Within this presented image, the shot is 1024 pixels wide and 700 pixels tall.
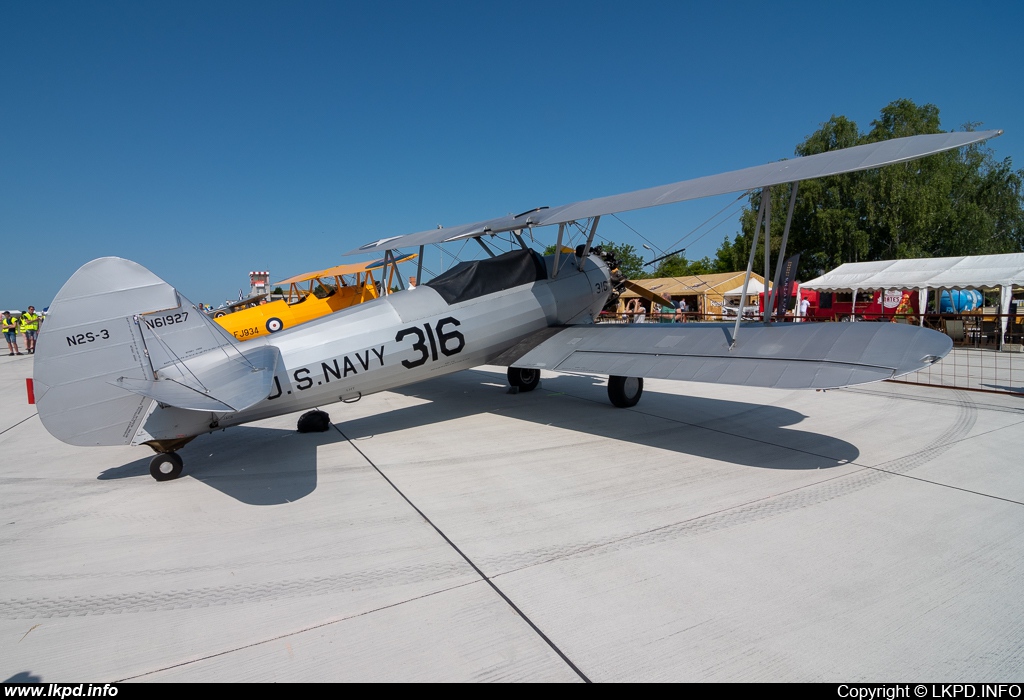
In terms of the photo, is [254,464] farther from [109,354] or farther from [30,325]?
[30,325]

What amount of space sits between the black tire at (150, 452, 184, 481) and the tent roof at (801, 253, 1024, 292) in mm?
21423

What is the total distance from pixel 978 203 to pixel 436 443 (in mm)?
43052

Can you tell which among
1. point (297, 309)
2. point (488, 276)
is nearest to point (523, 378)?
point (488, 276)

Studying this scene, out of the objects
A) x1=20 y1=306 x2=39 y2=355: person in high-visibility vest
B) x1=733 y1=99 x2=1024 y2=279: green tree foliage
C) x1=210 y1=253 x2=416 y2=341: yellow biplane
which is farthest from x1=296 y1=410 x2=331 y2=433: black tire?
x1=733 y1=99 x2=1024 y2=279: green tree foliage

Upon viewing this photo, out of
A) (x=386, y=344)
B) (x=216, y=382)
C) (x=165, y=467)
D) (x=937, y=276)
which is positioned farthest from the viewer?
(x=937, y=276)

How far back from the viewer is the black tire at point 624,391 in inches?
306

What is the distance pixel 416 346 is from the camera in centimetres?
648

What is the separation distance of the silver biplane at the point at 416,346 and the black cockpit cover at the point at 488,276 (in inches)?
0.8

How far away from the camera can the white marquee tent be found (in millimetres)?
16703

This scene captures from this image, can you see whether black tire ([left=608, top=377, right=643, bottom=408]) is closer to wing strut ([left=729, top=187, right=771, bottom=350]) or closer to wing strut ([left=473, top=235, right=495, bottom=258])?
wing strut ([left=729, top=187, right=771, bottom=350])

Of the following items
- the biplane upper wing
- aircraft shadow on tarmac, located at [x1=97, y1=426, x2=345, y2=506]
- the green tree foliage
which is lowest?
aircraft shadow on tarmac, located at [x1=97, y1=426, x2=345, y2=506]

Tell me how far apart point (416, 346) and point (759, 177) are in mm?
4185

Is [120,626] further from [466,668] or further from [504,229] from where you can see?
[504,229]

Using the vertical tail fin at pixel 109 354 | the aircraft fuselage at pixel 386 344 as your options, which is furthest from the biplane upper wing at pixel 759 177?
the vertical tail fin at pixel 109 354
